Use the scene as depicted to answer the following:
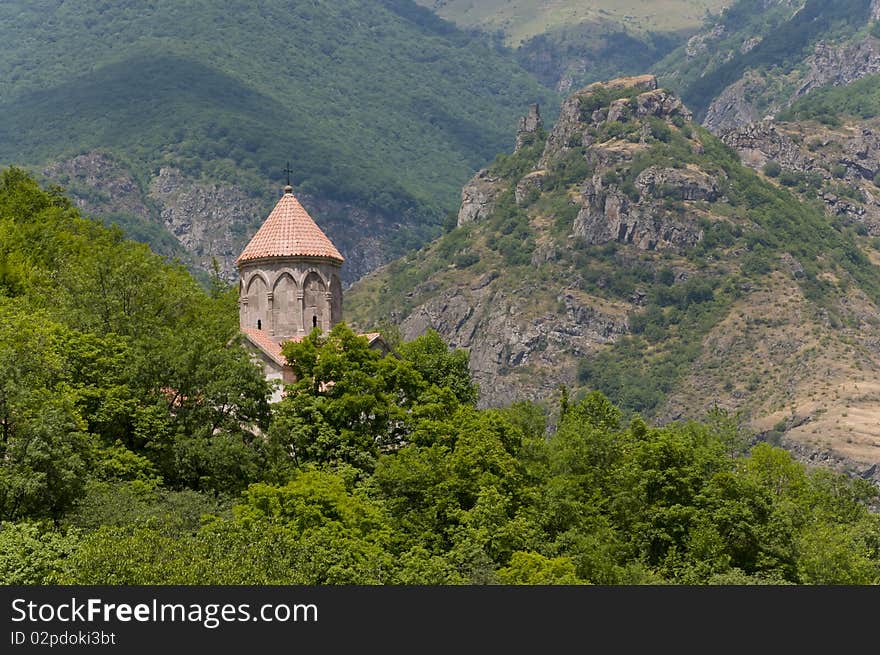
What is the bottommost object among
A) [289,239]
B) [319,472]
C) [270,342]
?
[319,472]

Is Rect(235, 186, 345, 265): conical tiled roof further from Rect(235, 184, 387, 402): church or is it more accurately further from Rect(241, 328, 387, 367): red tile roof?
Rect(241, 328, 387, 367): red tile roof

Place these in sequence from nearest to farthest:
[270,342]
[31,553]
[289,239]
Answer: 1. [31,553]
2. [270,342]
3. [289,239]

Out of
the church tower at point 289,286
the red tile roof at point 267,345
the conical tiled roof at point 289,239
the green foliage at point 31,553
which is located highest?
the conical tiled roof at point 289,239

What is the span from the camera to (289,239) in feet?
230

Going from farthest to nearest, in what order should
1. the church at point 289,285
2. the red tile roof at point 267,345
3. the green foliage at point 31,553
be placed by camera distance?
the church at point 289,285, the red tile roof at point 267,345, the green foliage at point 31,553

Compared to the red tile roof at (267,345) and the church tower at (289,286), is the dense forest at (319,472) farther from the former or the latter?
the church tower at (289,286)

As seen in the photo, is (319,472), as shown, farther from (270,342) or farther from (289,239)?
(289,239)

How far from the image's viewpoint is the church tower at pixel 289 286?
6900 centimetres

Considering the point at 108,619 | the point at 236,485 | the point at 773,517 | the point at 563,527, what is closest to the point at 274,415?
the point at 236,485

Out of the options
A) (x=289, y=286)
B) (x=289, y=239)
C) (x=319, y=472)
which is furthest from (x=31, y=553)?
(x=289, y=239)

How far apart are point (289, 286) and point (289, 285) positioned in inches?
1.5

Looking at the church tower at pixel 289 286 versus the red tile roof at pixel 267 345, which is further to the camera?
the church tower at pixel 289 286

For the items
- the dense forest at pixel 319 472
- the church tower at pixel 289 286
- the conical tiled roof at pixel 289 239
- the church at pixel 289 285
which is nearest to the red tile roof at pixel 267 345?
the dense forest at pixel 319 472

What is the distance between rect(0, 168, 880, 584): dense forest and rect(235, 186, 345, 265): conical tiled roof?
4.07 meters
